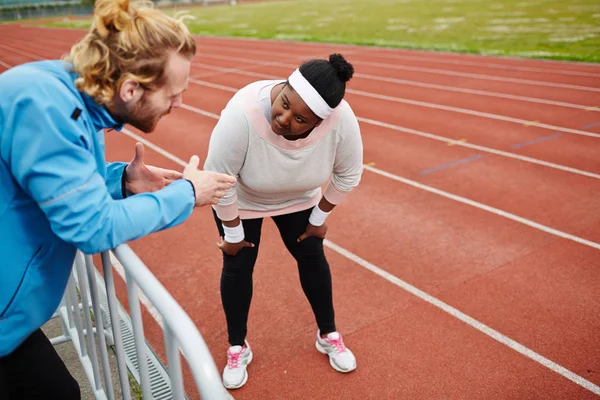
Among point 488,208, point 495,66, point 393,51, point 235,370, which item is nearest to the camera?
point 235,370

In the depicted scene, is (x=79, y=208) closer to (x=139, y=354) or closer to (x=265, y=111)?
(x=139, y=354)

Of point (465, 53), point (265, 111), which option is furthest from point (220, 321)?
point (465, 53)

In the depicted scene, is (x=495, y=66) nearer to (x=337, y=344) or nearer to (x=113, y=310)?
(x=337, y=344)

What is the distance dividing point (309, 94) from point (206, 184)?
2.42 feet

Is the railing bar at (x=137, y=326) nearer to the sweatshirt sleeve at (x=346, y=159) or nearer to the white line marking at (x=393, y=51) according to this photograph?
the sweatshirt sleeve at (x=346, y=159)

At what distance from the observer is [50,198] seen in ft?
4.47

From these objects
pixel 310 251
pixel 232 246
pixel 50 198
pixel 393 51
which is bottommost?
pixel 393 51

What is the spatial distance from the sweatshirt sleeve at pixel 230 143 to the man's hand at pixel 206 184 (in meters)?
0.63

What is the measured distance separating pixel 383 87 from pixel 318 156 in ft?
29.8

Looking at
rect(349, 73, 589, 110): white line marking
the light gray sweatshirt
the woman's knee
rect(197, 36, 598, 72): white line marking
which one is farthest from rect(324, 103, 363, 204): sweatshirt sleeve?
rect(197, 36, 598, 72): white line marking

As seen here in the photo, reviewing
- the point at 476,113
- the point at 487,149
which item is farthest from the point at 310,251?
the point at 476,113

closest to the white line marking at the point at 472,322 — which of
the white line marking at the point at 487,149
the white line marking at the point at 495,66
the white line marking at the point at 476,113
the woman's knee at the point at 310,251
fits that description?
the woman's knee at the point at 310,251

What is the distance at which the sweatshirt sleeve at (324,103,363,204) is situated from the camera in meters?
2.58

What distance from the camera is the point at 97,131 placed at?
160 cm
